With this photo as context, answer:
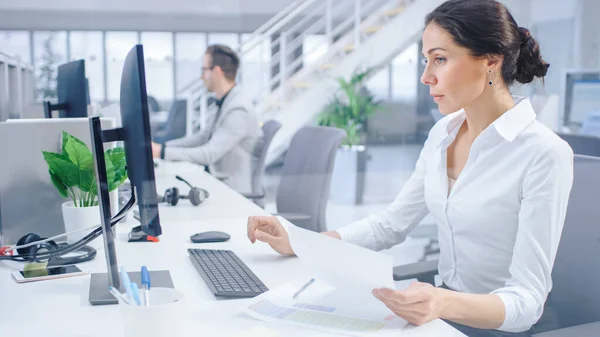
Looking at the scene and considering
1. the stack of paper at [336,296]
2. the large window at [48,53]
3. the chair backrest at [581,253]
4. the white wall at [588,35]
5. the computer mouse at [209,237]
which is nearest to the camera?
the stack of paper at [336,296]

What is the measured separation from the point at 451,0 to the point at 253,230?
2.01 feet

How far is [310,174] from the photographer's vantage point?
212 centimetres

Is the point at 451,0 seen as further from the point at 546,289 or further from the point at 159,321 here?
the point at 159,321

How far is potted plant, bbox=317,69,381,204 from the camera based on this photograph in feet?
14.2

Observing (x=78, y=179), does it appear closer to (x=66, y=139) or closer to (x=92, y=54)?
(x=66, y=139)

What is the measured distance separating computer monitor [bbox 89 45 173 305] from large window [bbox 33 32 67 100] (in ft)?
11.3

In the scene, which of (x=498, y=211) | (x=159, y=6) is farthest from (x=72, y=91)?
(x=159, y=6)

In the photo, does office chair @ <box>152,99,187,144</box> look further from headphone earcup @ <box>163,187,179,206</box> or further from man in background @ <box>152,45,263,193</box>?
headphone earcup @ <box>163,187,179,206</box>

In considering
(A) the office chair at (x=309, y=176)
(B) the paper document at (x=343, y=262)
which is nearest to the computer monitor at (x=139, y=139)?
(B) the paper document at (x=343, y=262)

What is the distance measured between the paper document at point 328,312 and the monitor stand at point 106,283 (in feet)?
0.62

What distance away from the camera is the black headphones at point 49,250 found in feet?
3.85

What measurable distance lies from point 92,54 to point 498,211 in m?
3.74

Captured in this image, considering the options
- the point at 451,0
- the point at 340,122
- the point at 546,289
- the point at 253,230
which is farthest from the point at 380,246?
the point at 340,122

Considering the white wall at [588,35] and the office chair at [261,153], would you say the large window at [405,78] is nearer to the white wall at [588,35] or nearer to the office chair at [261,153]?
the white wall at [588,35]
